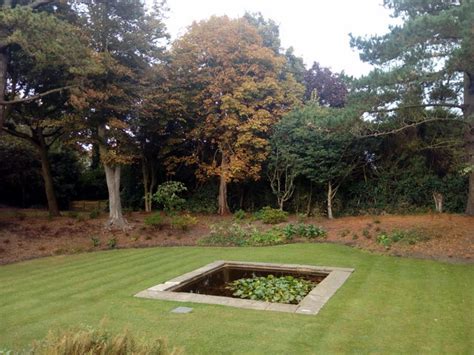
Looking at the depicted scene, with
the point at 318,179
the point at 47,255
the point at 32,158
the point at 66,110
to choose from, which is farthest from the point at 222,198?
the point at 32,158

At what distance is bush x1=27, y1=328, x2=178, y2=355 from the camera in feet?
8.83

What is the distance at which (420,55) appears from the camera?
9.07 meters

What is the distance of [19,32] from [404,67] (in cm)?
885

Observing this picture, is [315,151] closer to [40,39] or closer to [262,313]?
[40,39]

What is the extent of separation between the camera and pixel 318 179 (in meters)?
15.1

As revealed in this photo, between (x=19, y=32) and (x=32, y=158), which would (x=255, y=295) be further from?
(x=32, y=158)

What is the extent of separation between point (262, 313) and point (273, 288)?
4.97 ft

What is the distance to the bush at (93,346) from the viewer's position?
2691 mm

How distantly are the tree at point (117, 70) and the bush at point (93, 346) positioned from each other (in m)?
10.0

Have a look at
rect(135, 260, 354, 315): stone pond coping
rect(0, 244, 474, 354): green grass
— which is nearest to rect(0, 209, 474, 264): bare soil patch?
rect(0, 244, 474, 354): green grass

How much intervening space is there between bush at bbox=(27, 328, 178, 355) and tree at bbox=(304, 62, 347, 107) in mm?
19481

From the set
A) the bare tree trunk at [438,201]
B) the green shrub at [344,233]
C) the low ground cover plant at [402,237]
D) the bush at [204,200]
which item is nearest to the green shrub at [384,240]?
the low ground cover plant at [402,237]

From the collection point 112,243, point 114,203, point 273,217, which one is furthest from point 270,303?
→ point 114,203

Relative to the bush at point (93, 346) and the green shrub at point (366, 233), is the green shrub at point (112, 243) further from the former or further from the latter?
the bush at point (93, 346)
